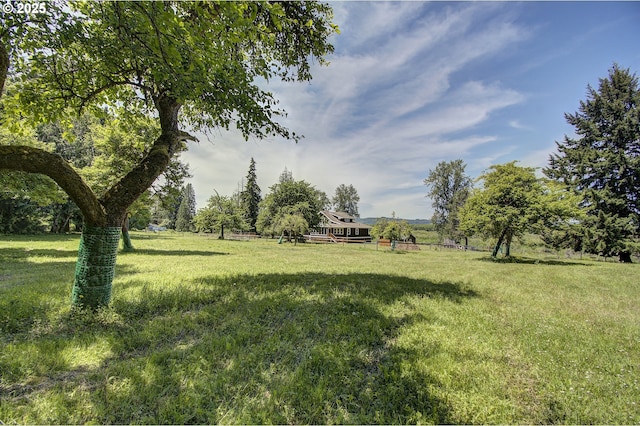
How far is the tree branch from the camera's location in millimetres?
3846

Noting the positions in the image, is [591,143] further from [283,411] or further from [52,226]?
[52,226]

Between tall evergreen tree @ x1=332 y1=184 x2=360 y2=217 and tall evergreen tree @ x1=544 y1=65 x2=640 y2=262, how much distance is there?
57.4 m

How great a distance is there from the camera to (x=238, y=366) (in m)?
3.22

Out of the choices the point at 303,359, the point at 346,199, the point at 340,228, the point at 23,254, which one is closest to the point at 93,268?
the point at 303,359

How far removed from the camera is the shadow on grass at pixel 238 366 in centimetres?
251

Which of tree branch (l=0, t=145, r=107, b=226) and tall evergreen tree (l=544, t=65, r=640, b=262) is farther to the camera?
tall evergreen tree (l=544, t=65, r=640, b=262)

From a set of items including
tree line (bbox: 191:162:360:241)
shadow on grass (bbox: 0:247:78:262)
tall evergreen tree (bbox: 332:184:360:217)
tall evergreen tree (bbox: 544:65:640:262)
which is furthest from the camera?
tall evergreen tree (bbox: 332:184:360:217)

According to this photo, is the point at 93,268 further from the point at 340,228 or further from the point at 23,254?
the point at 340,228

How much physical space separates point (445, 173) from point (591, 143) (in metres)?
25.9

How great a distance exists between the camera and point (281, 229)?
1390 inches

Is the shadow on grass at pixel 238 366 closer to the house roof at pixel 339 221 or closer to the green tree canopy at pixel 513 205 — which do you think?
the green tree canopy at pixel 513 205

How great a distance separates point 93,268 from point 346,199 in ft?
263

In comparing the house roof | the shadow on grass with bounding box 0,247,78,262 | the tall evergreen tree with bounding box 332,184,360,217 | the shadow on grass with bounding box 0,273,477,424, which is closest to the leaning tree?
the shadow on grass with bounding box 0,273,477,424

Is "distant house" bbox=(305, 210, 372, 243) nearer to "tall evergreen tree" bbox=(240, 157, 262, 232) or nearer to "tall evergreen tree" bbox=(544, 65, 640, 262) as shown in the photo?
"tall evergreen tree" bbox=(240, 157, 262, 232)
